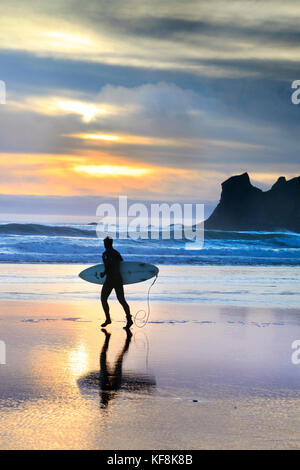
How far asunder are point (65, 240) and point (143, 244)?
24.2ft

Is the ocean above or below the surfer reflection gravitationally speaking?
below

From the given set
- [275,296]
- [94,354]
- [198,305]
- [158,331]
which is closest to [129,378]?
[94,354]

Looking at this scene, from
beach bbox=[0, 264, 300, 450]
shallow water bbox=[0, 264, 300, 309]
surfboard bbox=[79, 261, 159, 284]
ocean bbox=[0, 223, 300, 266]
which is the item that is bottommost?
ocean bbox=[0, 223, 300, 266]

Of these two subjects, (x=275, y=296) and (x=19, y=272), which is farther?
(x=19, y=272)

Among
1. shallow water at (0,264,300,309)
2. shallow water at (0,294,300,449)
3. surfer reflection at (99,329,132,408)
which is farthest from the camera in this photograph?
shallow water at (0,264,300,309)

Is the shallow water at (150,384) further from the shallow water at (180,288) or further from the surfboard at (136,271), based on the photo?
the shallow water at (180,288)

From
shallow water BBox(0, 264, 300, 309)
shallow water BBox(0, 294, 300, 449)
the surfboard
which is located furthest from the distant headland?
shallow water BBox(0, 294, 300, 449)

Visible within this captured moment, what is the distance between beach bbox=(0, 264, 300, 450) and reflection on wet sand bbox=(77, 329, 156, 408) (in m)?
0.01

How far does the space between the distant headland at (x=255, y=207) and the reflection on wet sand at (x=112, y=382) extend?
116 meters

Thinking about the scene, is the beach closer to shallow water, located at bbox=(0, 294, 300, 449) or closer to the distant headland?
shallow water, located at bbox=(0, 294, 300, 449)

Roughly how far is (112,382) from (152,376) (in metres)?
0.59

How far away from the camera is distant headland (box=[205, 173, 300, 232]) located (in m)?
126

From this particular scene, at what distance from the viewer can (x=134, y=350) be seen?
937cm

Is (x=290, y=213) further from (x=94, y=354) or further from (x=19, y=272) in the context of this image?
(x=94, y=354)
